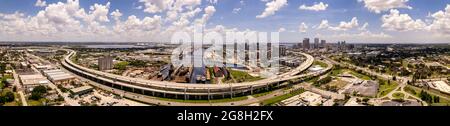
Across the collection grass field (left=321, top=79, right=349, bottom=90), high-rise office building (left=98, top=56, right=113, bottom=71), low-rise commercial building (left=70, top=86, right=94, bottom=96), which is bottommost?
grass field (left=321, top=79, right=349, bottom=90)

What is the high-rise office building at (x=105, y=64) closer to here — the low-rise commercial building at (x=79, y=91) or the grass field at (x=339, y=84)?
the low-rise commercial building at (x=79, y=91)

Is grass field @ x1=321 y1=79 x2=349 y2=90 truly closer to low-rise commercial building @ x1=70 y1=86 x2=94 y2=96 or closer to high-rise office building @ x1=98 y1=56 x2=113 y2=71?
low-rise commercial building @ x1=70 y1=86 x2=94 y2=96

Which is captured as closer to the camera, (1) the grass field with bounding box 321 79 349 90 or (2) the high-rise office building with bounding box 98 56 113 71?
(1) the grass field with bounding box 321 79 349 90

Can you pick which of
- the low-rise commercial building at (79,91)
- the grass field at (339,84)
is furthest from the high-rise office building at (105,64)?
the grass field at (339,84)

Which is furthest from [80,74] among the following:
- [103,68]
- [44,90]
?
[44,90]

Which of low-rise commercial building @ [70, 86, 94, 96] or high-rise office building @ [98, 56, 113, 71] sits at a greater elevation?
high-rise office building @ [98, 56, 113, 71]

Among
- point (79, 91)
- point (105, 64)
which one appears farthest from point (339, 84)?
point (105, 64)

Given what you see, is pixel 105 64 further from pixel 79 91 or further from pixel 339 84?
pixel 339 84

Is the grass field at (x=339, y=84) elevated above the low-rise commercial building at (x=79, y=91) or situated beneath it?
situated beneath

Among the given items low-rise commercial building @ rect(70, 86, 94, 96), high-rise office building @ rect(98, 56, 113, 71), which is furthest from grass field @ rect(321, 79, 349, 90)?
high-rise office building @ rect(98, 56, 113, 71)

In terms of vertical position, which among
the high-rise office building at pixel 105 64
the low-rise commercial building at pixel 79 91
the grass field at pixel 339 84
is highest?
the high-rise office building at pixel 105 64
